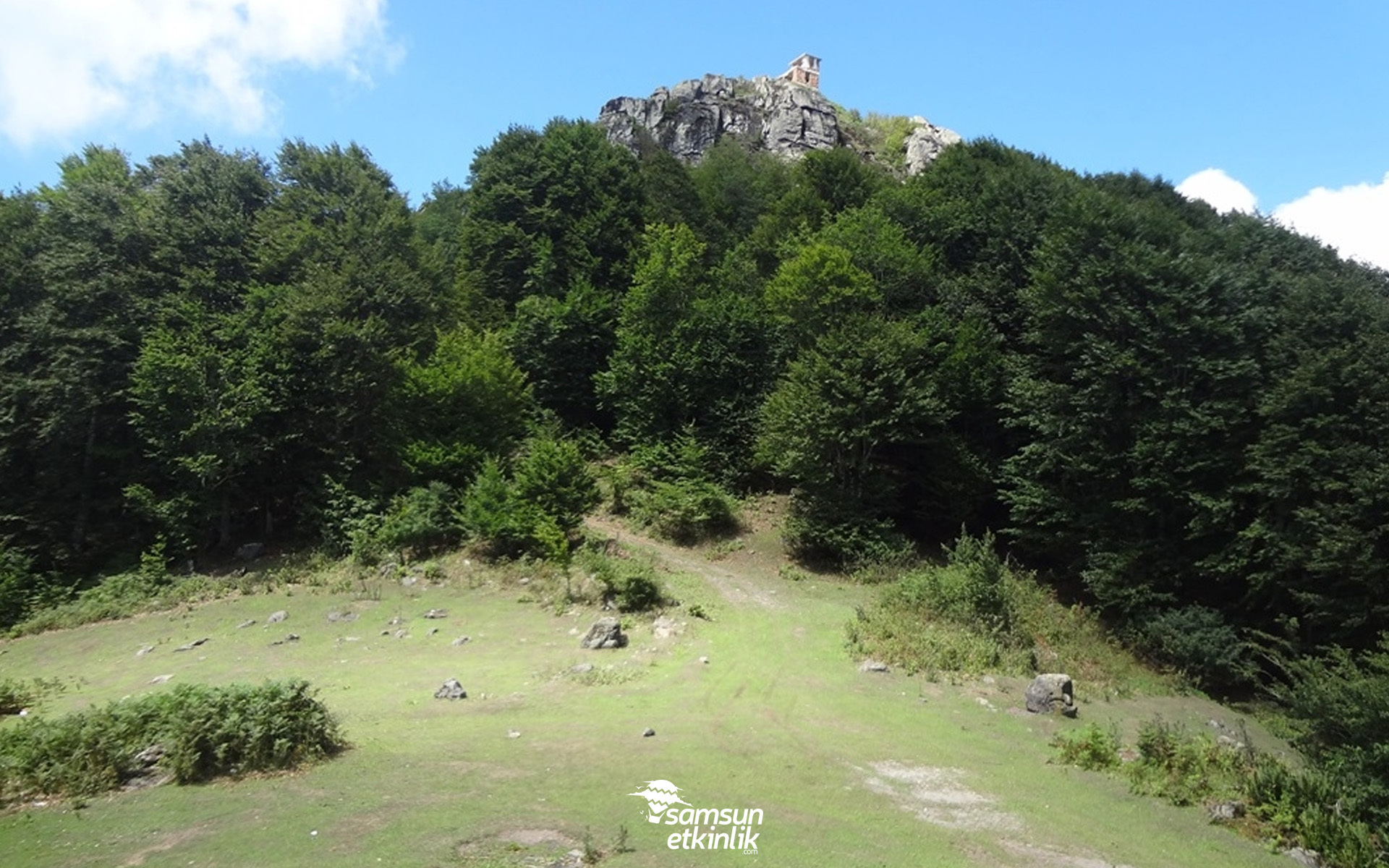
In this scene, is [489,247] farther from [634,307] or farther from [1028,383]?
[1028,383]

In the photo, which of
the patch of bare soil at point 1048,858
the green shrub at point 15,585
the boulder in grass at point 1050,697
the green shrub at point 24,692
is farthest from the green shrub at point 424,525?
the patch of bare soil at point 1048,858

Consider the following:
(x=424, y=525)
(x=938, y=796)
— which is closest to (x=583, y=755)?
(x=938, y=796)

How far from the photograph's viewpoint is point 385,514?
97.1 ft

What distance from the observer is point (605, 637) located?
64.6 feet

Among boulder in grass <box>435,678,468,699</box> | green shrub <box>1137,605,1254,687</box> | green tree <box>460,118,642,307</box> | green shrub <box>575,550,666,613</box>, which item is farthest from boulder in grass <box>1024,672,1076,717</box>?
green tree <box>460,118,642,307</box>

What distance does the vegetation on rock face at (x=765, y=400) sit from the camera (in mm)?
23094

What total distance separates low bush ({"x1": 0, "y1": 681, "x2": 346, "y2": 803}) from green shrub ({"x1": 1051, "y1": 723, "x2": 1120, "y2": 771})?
37.1 ft

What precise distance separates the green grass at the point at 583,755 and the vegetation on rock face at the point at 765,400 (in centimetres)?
385

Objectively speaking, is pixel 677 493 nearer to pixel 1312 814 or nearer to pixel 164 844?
pixel 1312 814

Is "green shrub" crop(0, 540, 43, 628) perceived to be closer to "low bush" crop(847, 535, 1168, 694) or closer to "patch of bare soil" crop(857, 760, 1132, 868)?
"low bush" crop(847, 535, 1168, 694)

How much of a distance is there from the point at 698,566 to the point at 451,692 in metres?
12.8

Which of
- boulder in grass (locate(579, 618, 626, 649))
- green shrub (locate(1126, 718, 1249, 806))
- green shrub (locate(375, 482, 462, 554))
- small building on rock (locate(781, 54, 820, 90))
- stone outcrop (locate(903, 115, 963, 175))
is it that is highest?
small building on rock (locate(781, 54, 820, 90))

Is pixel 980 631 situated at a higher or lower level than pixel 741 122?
lower

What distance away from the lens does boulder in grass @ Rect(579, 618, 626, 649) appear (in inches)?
771
